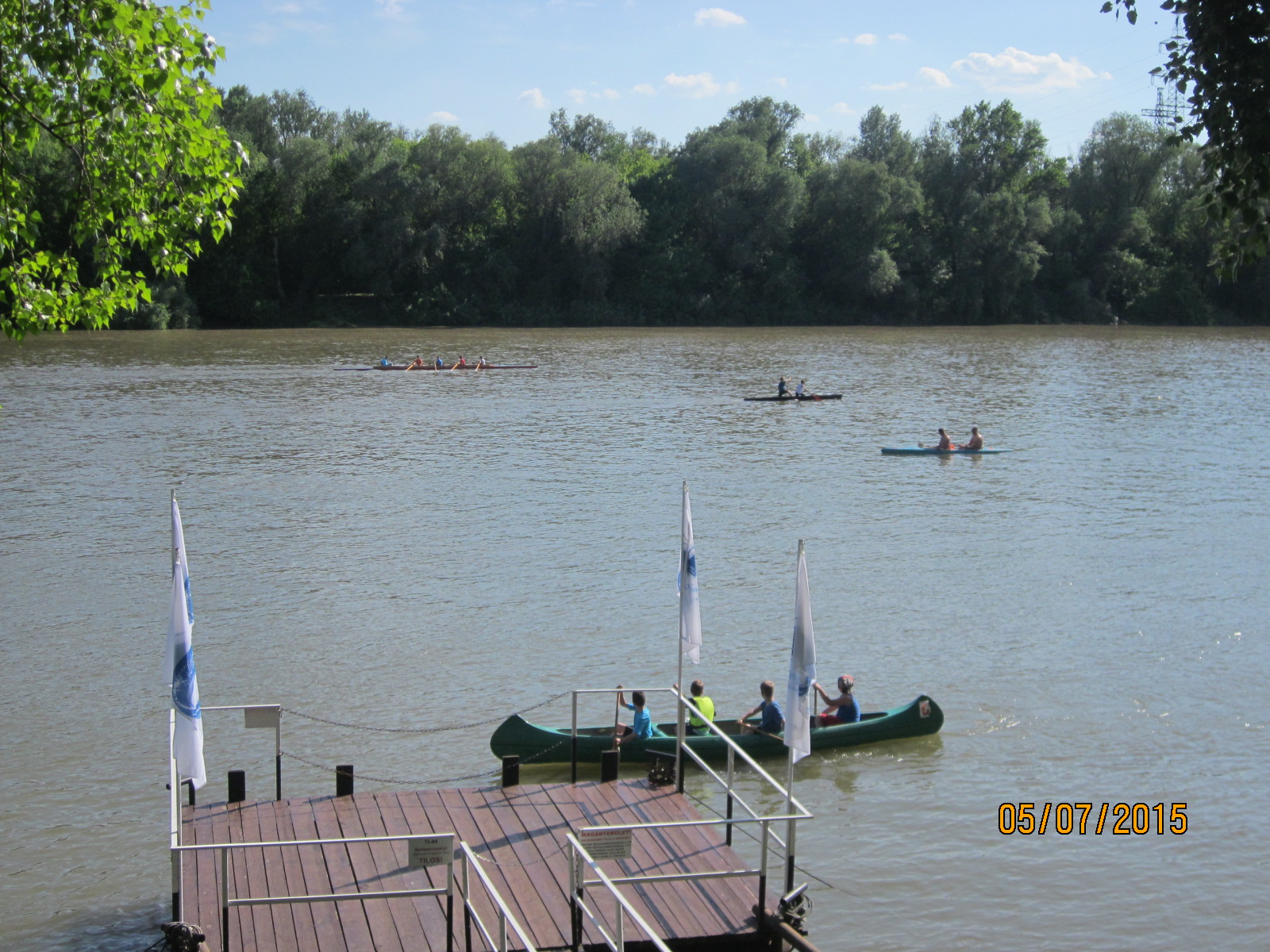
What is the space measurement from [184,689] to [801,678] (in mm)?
4815

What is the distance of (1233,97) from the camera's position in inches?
293

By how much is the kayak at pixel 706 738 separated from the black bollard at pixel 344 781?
7.48 ft

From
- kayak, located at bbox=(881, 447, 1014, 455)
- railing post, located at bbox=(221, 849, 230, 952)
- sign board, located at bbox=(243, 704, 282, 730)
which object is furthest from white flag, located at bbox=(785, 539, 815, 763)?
kayak, located at bbox=(881, 447, 1014, 455)

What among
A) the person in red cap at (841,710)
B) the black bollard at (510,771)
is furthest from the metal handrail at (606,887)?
the person in red cap at (841,710)

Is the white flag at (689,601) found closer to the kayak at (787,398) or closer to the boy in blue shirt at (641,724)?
the boy in blue shirt at (641,724)

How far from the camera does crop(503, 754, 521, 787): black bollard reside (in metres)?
11.3

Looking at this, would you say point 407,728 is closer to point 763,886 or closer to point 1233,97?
point 763,886

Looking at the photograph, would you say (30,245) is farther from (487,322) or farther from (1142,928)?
(487,322)

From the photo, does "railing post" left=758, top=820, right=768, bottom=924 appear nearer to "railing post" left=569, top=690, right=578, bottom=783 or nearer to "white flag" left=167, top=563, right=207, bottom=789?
"railing post" left=569, top=690, right=578, bottom=783

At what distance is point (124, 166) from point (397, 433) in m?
28.8

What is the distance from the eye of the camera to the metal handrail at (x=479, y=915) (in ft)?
25.3

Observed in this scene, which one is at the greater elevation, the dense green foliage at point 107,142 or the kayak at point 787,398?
the dense green foliage at point 107,142

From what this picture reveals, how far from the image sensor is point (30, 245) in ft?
34.0

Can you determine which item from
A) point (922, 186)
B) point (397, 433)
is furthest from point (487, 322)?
point (397, 433)
